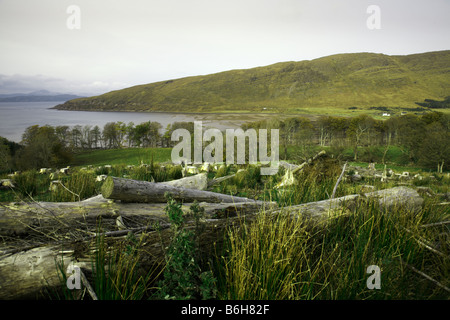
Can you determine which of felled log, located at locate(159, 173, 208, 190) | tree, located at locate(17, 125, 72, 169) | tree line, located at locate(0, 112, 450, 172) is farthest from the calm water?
felled log, located at locate(159, 173, 208, 190)

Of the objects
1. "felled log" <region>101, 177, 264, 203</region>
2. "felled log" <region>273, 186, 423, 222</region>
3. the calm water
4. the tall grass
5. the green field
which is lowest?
the green field

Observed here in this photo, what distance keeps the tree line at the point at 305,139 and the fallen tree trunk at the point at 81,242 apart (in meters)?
8.39

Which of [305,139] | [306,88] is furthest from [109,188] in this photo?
[306,88]

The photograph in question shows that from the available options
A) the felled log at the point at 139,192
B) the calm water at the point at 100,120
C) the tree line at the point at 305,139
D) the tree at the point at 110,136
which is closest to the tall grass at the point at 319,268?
the felled log at the point at 139,192

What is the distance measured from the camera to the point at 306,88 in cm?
12750

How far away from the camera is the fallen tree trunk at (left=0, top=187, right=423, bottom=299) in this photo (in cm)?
211

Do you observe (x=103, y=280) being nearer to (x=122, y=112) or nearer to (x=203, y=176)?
(x=203, y=176)

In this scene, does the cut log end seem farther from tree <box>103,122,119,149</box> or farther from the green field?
tree <box>103,122,119,149</box>

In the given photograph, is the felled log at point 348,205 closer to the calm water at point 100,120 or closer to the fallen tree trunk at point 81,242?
the fallen tree trunk at point 81,242

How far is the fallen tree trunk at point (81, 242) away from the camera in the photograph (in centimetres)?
211

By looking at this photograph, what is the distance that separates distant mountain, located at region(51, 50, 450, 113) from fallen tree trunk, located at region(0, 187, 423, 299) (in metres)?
97.4
